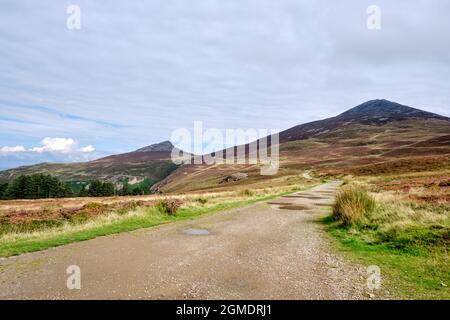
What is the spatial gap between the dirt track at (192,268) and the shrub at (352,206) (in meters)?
2.33

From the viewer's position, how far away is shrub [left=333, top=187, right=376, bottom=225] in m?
14.6

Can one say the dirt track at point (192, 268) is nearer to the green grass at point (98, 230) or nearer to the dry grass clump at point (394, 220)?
the green grass at point (98, 230)

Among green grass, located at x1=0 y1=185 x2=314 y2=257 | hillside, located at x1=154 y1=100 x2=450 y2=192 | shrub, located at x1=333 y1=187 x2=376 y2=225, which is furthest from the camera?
hillside, located at x1=154 y1=100 x2=450 y2=192

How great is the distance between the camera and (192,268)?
853 cm

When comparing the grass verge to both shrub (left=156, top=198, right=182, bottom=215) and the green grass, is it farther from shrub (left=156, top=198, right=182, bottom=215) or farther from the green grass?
shrub (left=156, top=198, right=182, bottom=215)

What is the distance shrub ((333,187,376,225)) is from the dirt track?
233cm

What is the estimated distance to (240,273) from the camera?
323 inches

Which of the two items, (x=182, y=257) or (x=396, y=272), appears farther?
(x=182, y=257)

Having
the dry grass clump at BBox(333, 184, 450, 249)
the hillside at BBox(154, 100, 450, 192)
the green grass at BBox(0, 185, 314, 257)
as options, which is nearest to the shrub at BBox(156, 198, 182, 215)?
the green grass at BBox(0, 185, 314, 257)

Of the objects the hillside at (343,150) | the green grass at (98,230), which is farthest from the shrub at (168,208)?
the hillside at (343,150)
